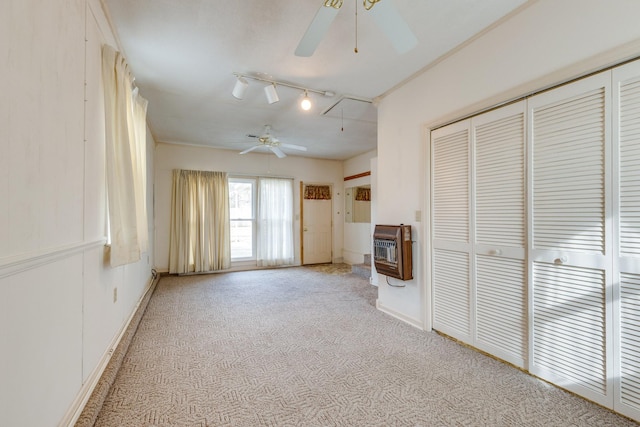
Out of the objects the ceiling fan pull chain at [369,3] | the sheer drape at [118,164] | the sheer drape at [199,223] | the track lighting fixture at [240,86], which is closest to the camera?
the ceiling fan pull chain at [369,3]

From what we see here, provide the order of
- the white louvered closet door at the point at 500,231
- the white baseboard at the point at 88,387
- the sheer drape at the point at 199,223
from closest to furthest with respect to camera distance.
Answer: the white baseboard at the point at 88,387 → the white louvered closet door at the point at 500,231 → the sheer drape at the point at 199,223

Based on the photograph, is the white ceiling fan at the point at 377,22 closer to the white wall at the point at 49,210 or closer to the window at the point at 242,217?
the white wall at the point at 49,210

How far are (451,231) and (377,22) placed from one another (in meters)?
1.83

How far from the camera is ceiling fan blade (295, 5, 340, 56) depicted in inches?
59.6

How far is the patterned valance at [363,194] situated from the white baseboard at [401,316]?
3430 millimetres

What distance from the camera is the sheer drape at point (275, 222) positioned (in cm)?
616

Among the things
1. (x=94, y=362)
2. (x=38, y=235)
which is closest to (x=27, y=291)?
(x=38, y=235)

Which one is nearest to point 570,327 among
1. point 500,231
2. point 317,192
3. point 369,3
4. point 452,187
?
point 500,231

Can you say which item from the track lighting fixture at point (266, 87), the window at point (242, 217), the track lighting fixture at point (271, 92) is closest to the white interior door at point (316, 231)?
the window at point (242, 217)

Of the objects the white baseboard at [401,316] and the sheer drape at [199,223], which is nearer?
the white baseboard at [401,316]

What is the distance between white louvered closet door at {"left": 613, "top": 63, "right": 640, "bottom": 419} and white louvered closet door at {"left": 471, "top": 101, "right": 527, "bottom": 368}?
493 mm

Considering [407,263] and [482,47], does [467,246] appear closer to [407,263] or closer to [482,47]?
[407,263]

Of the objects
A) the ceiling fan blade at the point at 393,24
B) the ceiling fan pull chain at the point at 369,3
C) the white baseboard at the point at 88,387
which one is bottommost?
the white baseboard at the point at 88,387

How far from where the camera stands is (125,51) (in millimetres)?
2473
